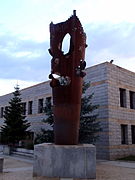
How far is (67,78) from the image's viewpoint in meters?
10.6

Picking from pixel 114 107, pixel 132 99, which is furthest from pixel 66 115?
pixel 132 99

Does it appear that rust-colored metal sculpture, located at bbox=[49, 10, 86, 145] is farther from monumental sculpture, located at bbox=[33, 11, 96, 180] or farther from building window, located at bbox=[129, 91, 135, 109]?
building window, located at bbox=[129, 91, 135, 109]

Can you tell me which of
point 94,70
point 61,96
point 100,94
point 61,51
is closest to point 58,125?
point 61,96

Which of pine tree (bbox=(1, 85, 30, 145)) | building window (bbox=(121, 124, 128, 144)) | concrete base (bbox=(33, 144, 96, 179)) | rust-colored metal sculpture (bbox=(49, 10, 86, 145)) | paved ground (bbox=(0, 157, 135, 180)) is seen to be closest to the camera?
concrete base (bbox=(33, 144, 96, 179))

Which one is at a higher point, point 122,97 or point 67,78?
point 122,97

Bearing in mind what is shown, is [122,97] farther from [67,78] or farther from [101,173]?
[67,78]

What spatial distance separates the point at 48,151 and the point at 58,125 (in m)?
1.30

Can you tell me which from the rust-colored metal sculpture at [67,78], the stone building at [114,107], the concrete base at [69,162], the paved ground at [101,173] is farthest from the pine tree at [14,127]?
the concrete base at [69,162]

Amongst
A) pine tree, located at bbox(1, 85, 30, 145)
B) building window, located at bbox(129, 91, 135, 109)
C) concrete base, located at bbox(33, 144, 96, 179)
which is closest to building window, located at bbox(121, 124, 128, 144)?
building window, located at bbox(129, 91, 135, 109)

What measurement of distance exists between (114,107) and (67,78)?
902 cm

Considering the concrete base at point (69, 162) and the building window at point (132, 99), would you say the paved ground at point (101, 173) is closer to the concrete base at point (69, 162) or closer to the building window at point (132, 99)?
the concrete base at point (69, 162)

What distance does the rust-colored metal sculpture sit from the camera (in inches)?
409

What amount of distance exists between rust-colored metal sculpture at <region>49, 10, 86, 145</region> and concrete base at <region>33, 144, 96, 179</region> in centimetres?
86

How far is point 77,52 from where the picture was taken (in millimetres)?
10977
